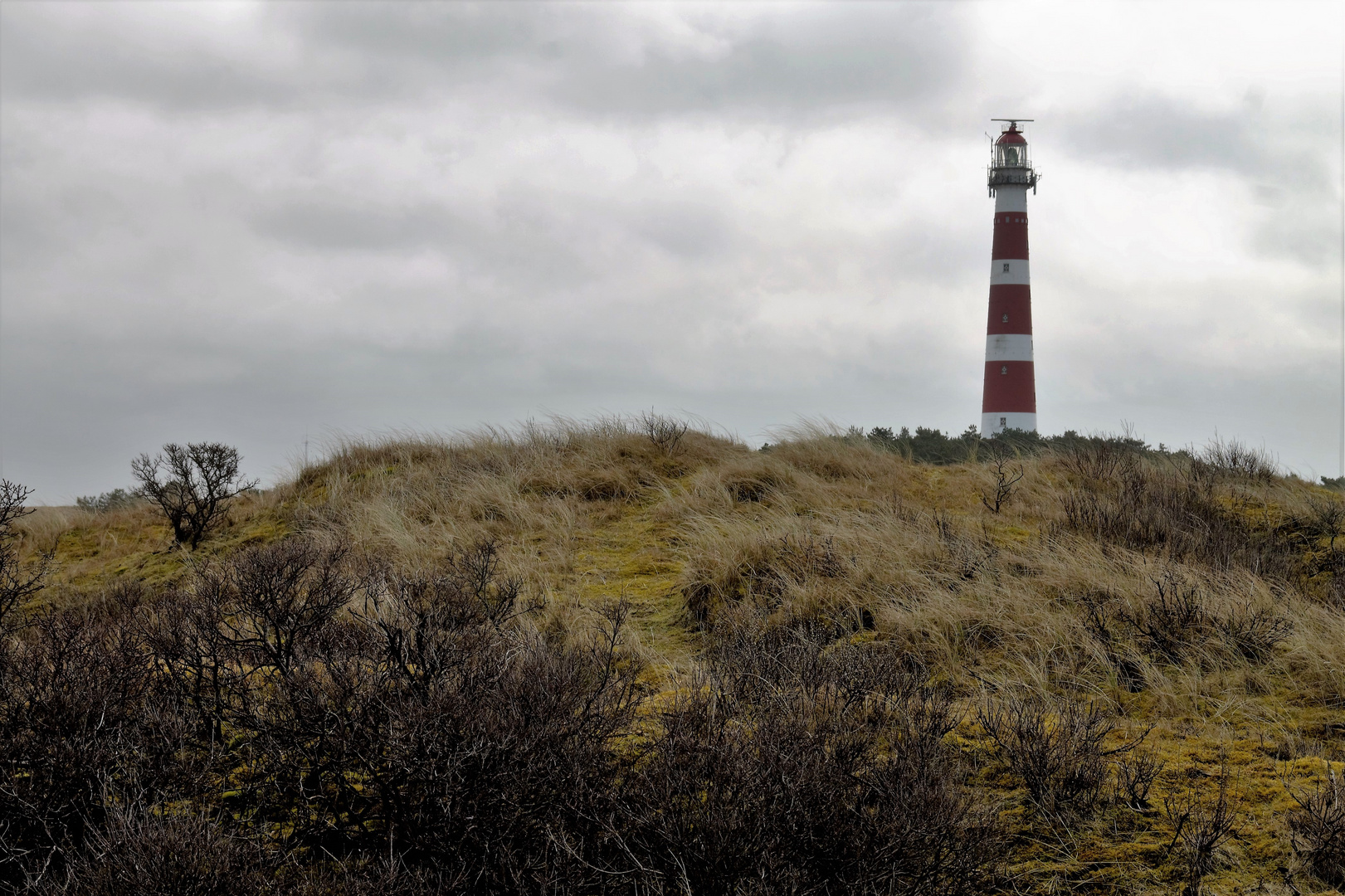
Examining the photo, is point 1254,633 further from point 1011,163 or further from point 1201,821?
point 1011,163

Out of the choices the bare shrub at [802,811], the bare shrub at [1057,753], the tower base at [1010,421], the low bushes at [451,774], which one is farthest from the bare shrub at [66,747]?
the tower base at [1010,421]

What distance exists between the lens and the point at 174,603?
5.85 metres

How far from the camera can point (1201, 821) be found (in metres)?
3.61

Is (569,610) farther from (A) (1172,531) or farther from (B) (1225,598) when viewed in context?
(A) (1172,531)

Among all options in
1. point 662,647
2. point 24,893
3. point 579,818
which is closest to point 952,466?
point 662,647

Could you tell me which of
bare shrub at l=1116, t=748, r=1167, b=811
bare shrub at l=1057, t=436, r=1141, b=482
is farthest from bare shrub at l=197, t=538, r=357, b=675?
bare shrub at l=1057, t=436, r=1141, b=482

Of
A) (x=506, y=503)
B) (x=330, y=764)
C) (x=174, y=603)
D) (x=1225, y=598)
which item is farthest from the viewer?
(x=506, y=503)

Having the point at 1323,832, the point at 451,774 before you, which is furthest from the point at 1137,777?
the point at 451,774

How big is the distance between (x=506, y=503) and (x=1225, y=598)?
6905 mm

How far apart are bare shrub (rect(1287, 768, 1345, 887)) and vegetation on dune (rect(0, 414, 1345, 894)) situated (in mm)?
12

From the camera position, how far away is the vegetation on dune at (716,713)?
10.2ft

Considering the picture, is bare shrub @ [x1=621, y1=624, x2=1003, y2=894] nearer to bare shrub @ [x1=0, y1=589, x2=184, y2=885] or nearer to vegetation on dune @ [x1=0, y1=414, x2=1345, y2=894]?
vegetation on dune @ [x1=0, y1=414, x2=1345, y2=894]

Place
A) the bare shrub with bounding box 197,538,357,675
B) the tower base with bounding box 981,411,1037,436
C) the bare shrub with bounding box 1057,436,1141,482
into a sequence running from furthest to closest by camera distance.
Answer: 1. the tower base with bounding box 981,411,1037,436
2. the bare shrub with bounding box 1057,436,1141,482
3. the bare shrub with bounding box 197,538,357,675

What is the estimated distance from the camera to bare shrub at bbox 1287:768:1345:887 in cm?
335
